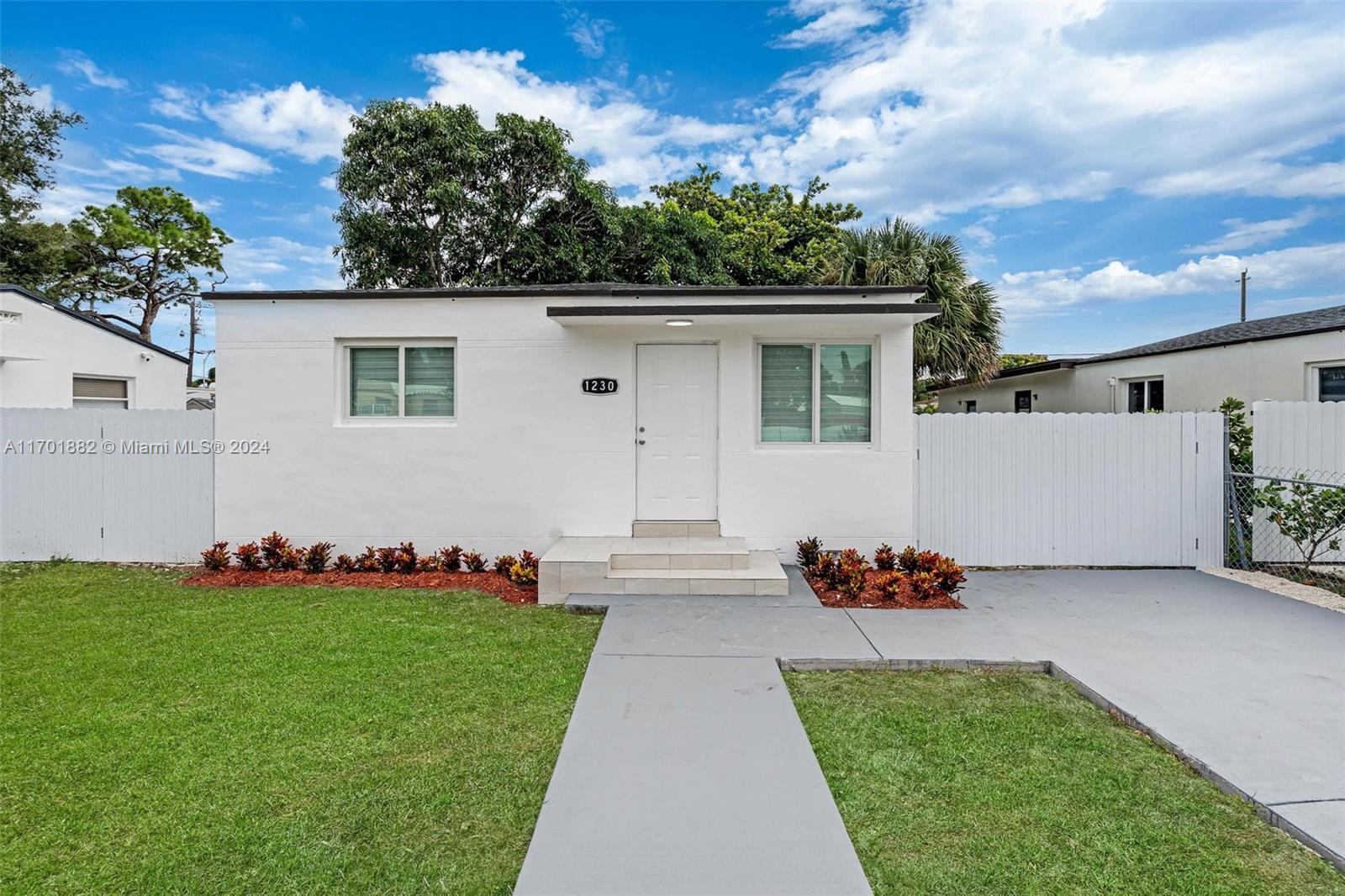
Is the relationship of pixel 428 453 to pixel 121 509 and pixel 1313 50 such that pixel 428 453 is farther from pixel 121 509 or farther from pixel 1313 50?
pixel 1313 50

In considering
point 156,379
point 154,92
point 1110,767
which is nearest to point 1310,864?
point 1110,767

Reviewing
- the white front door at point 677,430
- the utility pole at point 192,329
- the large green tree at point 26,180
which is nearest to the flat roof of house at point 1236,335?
the white front door at point 677,430

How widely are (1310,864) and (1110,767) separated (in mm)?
708

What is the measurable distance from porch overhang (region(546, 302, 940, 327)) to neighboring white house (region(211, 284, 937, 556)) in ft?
1.56

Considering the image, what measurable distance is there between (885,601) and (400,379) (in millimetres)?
5798

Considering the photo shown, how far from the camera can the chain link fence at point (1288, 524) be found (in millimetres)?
6387

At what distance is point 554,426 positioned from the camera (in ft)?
23.0

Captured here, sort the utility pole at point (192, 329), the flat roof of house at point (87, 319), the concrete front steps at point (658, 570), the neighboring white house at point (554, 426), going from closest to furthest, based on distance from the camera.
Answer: the concrete front steps at point (658, 570) → the neighboring white house at point (554, 426) → the flat roof of house at point (87, 319) → the utility pole at point (192, 329)

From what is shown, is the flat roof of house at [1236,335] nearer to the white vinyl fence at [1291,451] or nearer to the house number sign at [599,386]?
the white vinyl fence at [1291,451]

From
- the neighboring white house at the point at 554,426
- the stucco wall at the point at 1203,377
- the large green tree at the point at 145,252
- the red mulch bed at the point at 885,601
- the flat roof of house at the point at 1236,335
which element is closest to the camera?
the red mulch bed at the point at 885,601

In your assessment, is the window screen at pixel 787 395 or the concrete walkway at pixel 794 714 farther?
the window screen at pixel 787 395

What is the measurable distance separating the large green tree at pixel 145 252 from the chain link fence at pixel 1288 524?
1196 inches

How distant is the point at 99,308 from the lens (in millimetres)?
22125

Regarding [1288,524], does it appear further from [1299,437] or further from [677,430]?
[677,430]
